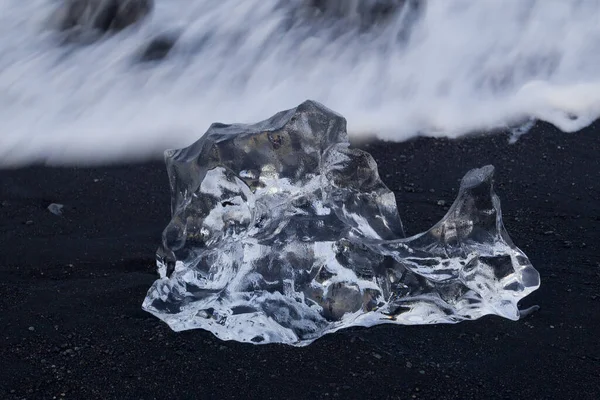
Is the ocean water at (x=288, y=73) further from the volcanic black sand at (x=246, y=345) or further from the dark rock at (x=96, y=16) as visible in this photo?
the volcanic black sand at (x=246, y=345)

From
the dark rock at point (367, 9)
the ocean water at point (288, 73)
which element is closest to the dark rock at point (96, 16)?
the ocean water at point (288, 73)

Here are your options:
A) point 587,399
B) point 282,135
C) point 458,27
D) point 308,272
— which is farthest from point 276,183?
point 458,27

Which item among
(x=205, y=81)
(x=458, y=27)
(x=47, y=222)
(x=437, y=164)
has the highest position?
(x=458, y=27)

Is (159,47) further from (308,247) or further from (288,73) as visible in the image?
(308,247)

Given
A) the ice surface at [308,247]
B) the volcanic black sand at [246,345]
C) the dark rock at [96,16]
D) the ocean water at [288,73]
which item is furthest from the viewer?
the dark rock at [96,16]

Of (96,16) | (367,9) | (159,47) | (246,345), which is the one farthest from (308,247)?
(96,16)

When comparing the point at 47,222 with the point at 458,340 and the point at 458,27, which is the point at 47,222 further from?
the point at 458,27

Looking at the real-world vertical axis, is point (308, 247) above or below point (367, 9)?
below
